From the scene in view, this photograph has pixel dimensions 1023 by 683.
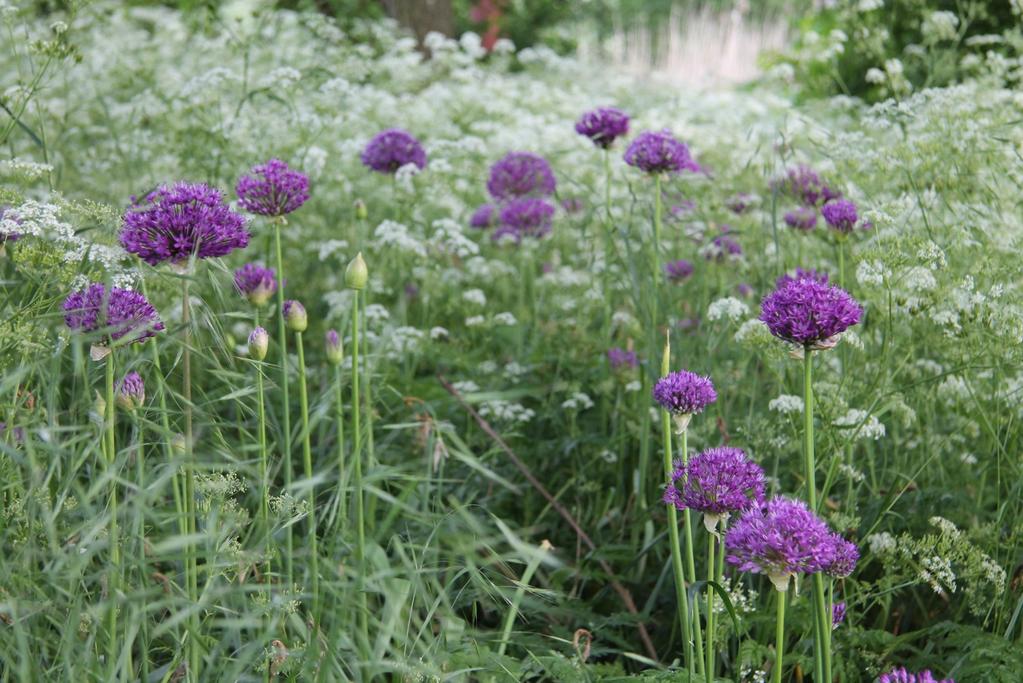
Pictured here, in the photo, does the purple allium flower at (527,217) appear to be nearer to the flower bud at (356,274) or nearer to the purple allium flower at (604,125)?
the purple allium flower at (604,125)

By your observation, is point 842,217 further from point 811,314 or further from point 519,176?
point 519,176

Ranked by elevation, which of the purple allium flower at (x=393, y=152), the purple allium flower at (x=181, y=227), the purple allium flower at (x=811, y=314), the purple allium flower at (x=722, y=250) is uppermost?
the purple allium flower at (x=181, y=227)

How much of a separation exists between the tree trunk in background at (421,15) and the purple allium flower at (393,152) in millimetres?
6311

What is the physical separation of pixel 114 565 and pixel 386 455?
147 centimetres

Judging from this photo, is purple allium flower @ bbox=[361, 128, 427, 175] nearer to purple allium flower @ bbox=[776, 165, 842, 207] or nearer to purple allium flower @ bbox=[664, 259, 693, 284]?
purple allium flower @ bbox=[664, 259, 693, 284]

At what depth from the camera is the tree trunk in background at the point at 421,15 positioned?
9.69 metres

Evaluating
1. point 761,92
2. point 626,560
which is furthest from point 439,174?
point 761,92

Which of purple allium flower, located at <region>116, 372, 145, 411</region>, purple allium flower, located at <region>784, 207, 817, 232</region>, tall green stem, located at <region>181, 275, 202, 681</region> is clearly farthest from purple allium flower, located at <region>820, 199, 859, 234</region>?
purple allium flower, located at <region>116, 372, 145, 411</region>

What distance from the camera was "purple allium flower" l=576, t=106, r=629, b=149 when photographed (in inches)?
128

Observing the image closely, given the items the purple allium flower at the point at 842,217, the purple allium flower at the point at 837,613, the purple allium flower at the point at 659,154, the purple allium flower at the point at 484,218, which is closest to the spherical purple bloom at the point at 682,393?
the purple allium flower at the point at 837,613

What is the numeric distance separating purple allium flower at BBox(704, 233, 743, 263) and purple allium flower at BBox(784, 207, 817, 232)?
0.22 meters

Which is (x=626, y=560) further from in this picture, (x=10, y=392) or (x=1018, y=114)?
(x=1018, y=114)

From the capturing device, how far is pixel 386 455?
2.90 m

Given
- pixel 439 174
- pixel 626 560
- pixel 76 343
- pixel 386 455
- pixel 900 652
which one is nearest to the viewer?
pixel 76 343
